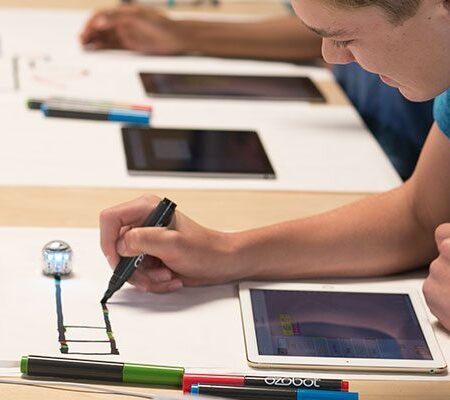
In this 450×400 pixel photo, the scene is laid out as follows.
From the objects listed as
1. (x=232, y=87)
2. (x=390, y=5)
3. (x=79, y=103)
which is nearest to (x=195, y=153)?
(x=79, y=103)

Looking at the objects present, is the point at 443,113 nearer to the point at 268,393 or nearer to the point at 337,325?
the point at 337,325

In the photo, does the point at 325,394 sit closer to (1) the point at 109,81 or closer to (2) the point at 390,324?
(2) the point at 390,324

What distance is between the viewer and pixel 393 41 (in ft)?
3.96

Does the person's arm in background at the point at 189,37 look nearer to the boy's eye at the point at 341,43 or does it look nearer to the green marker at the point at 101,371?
the boy's eye at the point at 341,43

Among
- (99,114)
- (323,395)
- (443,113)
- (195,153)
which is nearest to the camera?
(323,395)

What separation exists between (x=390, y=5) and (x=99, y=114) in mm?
871

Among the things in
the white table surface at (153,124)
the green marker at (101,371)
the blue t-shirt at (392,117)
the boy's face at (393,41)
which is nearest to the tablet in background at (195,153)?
the white table surface at (153,124)

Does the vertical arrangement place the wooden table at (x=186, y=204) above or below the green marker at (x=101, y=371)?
below

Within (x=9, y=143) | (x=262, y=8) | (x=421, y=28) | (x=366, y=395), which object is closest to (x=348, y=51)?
(x=421, y=28)

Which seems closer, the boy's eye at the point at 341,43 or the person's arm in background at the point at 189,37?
the boy's eye at the point at 341,43

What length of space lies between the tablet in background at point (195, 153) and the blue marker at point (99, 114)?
0.15ft

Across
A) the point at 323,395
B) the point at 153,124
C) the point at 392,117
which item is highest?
the point at 323,395

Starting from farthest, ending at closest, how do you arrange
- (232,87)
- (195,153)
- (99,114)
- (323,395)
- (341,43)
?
(232,87) → (99,114) → (195,153) → (341,43) → (323,395)

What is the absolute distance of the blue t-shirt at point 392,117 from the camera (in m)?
2.08
